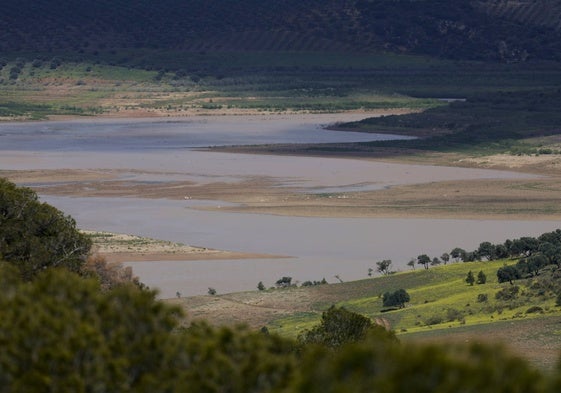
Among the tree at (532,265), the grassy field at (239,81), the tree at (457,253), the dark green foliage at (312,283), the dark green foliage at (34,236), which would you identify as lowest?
the dark green foliage at (312,283)

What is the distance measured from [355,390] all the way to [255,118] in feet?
369

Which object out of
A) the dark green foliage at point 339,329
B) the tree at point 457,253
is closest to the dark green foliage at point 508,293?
the tree at point 457,253

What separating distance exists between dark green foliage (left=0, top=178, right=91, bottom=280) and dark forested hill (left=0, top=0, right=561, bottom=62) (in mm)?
149431

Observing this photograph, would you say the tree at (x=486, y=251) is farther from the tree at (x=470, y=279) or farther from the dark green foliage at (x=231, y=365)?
the dark green foliage at (x=231, y=365)

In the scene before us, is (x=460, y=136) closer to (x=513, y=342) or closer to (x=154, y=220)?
(x=154, y=220)

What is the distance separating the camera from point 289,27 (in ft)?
617

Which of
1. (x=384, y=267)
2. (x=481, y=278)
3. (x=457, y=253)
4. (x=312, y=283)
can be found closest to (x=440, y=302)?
(x=481, y=278)

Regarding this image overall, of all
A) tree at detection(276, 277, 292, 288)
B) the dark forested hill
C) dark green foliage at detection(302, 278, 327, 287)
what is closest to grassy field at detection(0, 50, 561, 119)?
the dark forested hill

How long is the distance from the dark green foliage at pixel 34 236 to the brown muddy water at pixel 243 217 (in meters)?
16.3

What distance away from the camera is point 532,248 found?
1827 inches

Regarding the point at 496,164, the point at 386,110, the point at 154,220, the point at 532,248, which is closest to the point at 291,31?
the point at 386,110

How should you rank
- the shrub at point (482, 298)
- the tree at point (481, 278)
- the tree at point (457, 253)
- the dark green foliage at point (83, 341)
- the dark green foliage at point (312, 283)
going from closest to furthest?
the dark green foliage at point (83, 341), the shrub at point (482, 298), the tree at point (481, 278), the dark green foliage at point (312, 283), the tree at point (457, 253)

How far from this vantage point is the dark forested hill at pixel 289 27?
183 m

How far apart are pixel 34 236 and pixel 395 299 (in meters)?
16.4
